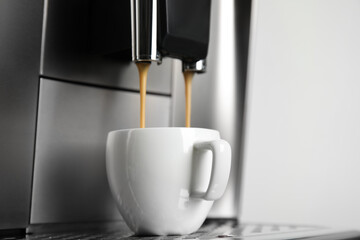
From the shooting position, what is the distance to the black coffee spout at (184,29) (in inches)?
20.2

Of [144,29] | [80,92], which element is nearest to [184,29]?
[144,29]

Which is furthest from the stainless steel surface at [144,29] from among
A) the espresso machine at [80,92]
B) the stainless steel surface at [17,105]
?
the stainless steel surface at [17,105]

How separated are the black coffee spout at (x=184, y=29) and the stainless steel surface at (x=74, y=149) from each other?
4.5 inches

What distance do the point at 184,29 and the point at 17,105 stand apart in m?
0.19

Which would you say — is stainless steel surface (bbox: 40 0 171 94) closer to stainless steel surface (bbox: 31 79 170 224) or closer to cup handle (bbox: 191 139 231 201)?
stainless steel surface (bbox: 31 79 170 224)

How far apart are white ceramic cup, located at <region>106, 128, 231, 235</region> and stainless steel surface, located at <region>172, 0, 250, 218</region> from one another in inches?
8.1

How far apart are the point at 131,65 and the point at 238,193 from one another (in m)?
0.23

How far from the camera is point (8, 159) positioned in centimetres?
51

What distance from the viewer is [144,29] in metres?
0.51

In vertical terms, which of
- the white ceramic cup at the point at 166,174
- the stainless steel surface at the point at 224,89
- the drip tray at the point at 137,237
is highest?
the stainless steel surface at the point at 224,89

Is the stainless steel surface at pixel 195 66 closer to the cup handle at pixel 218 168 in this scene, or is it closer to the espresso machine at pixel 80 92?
the espresso machine at pixel 80 92

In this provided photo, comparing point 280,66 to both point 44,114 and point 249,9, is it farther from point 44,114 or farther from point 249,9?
point 44,114

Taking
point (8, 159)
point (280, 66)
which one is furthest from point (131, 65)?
point (280, 66)

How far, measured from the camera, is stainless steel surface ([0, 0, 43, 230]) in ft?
1.67
